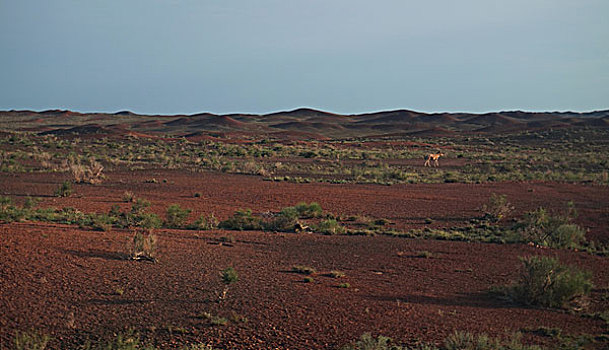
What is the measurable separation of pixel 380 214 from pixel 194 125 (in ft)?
302

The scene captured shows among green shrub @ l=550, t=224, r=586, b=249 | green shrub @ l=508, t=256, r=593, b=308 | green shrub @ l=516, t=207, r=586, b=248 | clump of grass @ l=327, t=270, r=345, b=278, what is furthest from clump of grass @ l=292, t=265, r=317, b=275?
green shrub @ l=550, t=224, r=586, b=249

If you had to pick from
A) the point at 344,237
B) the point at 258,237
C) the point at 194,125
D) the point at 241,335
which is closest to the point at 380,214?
the point at 344,237

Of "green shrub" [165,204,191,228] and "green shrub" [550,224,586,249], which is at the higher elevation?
"green shrub" [165,204,191,228]

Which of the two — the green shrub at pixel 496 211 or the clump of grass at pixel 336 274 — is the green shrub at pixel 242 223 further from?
the green shrub at pixel 496 211

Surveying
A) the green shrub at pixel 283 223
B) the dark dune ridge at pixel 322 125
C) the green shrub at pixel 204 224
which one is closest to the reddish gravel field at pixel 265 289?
the green shrub at pixel 204 224

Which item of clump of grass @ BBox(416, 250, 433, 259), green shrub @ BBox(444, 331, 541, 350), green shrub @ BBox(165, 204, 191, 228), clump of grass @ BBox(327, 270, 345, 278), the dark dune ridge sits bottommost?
clump of grass @ BBox(416, 250, 433, 259)

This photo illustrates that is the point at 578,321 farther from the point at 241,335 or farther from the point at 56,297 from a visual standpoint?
the point at 56,297

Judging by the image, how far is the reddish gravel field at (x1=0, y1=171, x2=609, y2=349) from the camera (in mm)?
6859

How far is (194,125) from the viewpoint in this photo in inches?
4134

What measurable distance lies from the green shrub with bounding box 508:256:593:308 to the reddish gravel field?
0.28 metres

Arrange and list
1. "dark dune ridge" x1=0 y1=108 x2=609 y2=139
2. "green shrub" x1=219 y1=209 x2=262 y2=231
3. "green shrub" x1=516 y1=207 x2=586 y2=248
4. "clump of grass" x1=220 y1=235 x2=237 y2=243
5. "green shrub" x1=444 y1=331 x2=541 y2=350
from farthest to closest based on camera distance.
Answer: "dark dune ridge" x1=0 y1=108 x2=609 y2=139 < "green shrub" x1=219 y1=209 x2=262 y2=231 < "green shrub" x1=516 y1=207 x2=586 y2=248 < "clump of grass" x1=220 y1=235 x2=237 y2=243 < "green shrub" x1=444 y1=331 x2=541 y2=350

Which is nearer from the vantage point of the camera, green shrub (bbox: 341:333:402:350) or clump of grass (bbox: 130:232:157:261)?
green shrub (bbox: 341:333:402:350)

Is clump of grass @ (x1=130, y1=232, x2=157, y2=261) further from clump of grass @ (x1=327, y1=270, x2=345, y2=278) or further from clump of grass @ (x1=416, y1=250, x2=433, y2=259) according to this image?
clump of grass @ (x1=416, y1=250, x2=433, y2=259)

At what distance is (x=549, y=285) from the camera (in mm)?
8625
